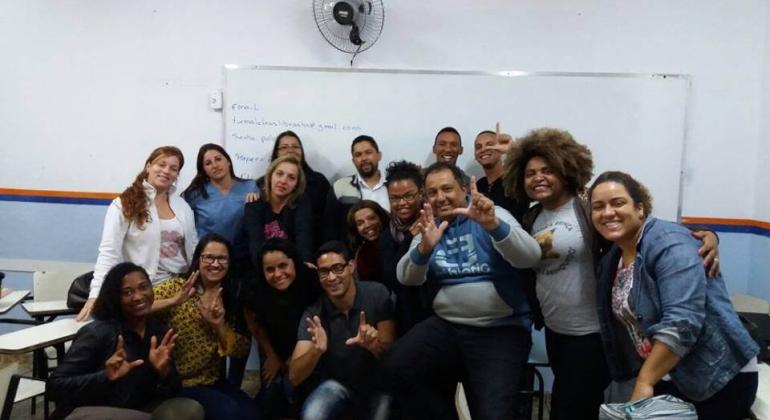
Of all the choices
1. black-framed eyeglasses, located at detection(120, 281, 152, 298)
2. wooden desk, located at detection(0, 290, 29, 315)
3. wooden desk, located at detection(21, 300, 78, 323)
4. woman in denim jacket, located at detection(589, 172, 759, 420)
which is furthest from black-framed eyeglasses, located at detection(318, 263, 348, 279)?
wooden desk, located at detection(0, 290, 29, 315)

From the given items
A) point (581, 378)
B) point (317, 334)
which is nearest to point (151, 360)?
point (317, 334)

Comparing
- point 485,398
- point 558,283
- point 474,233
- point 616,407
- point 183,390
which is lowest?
point 183,390

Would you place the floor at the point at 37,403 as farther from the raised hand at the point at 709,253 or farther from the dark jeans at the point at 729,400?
the raised hand at the point at 709,253

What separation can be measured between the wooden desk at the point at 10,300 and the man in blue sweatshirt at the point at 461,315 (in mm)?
2058

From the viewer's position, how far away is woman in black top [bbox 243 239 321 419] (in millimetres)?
2311

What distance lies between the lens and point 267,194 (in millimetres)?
2738

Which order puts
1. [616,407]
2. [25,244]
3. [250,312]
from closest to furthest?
1. [616,407]
2. [250,312]
3. [25,244]

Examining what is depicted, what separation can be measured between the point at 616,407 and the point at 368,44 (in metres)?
2.66

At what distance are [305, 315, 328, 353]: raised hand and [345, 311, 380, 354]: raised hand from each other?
0.10 m

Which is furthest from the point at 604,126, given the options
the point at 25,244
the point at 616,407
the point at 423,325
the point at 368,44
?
the point at 25,244

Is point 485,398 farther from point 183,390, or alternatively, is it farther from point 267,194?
point 267,194

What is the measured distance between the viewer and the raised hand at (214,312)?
2361 mm

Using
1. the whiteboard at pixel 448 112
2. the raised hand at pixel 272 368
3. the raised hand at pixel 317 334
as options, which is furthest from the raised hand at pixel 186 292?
the whiteboard at pixel 448 112

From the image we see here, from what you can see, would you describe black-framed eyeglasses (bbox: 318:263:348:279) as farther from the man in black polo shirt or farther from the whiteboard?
the whiteboard
